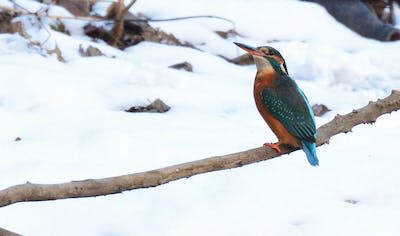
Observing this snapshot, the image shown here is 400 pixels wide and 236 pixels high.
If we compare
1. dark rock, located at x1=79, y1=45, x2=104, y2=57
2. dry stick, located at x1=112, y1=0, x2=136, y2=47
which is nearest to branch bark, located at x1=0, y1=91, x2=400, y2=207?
dark rock, located at x1=79, y1=45, x2=104, y2=57

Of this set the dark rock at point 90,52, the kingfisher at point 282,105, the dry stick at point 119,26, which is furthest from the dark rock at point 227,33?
the kingfisher at point 282,105

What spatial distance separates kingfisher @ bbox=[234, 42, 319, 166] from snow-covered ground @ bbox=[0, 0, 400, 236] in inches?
15.4

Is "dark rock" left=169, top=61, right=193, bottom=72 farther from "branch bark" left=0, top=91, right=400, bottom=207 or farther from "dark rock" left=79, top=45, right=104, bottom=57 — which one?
"branch bark" left=0, top=91, right=400, bottom=207

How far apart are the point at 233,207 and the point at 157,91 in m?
1.77

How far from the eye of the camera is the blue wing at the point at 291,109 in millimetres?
3611

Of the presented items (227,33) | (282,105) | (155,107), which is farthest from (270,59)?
(227,33)

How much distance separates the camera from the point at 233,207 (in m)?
4.09

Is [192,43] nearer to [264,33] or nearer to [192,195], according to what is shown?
[264,33]

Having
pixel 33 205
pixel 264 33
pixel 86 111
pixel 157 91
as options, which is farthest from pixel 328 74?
pixel 33 205

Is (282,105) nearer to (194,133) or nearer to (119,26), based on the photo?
(194,133)

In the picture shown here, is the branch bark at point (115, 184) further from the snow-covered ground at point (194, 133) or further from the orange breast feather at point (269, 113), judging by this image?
the snow-covered ground at point (194, 133)

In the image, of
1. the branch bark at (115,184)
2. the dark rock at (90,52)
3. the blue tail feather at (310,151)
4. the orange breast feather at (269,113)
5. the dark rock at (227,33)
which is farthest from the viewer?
the dark rock at (227,33)

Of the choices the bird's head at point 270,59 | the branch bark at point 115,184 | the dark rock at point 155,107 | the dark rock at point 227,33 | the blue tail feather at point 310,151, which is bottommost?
the dark rock at point 227,33

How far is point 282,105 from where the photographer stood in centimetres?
366
